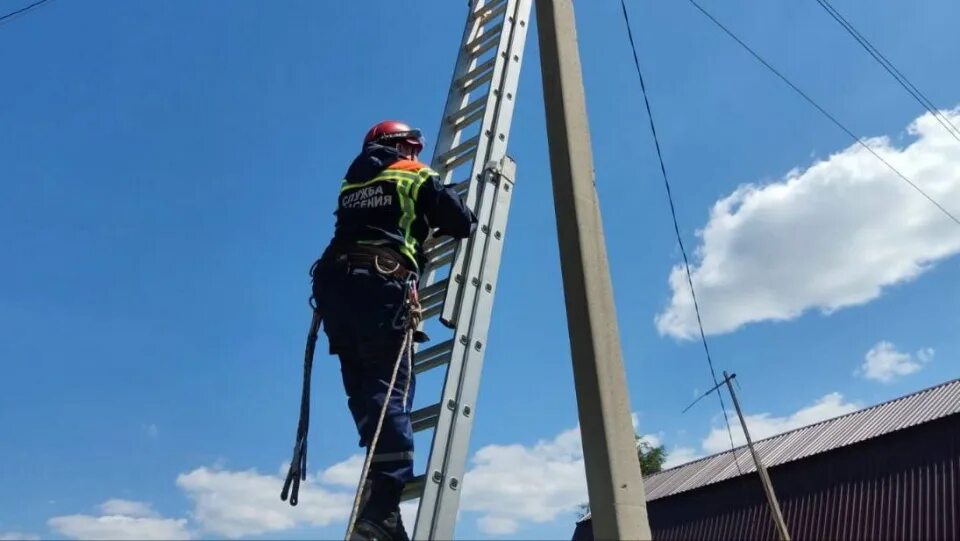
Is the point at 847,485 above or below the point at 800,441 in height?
below

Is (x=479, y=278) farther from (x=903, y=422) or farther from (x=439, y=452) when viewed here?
(x=903, y=422)

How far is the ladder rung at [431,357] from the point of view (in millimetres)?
3043

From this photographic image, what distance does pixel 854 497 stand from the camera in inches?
880

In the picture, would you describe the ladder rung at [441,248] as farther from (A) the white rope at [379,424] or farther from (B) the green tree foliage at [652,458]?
(B) the green tree foliage at [652,458]

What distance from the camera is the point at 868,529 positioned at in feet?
71.9

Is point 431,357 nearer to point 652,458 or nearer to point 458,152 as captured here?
point 458,152

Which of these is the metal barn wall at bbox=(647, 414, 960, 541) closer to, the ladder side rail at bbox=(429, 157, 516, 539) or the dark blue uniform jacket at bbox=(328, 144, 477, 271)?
the ladder side rail at bbox=(429, 157, 516, 539)

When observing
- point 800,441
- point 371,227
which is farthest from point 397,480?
point 800,441

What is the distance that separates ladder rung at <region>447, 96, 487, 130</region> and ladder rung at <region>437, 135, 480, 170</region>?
195 mm

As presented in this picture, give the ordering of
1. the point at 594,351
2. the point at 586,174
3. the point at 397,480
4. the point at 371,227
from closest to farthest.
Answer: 1. the point at 594,351
2. the point at 397,480
3. the point at 586,174
4. the point at 371,227

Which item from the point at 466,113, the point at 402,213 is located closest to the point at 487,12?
the point at 466,113

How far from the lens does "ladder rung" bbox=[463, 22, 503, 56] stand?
458 cm

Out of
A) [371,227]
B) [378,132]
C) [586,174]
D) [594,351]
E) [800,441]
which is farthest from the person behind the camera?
[800,441]

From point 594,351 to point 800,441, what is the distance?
25359 mm
